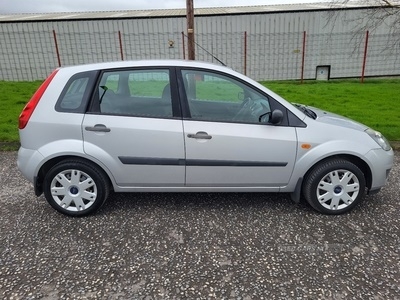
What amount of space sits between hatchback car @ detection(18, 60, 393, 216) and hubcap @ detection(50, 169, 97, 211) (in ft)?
0.03

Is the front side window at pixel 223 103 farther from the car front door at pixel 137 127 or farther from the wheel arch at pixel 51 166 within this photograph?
the wheel arch at pixel 51 166

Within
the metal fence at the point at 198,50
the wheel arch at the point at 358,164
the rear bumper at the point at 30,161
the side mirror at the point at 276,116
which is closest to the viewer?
the side mirror at the point at 276,116

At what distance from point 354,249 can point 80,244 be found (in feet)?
7.98

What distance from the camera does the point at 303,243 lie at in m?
2.72

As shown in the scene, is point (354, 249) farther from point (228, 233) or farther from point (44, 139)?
point (44, 139)

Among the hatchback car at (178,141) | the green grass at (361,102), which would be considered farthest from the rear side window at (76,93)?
the green grass at (361,102)

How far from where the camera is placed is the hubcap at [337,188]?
3.11 metres

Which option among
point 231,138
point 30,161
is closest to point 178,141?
point 231,138

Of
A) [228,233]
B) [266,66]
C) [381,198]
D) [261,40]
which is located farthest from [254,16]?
[228,233]

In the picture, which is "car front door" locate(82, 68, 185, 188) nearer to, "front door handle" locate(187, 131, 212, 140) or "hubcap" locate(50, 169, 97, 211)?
"front door handle" locate(187, 131, 212, 140)

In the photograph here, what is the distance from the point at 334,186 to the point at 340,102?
18.0 ft

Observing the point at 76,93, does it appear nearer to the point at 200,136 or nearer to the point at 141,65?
the point at 141,65

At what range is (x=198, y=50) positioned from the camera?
13.4 metres

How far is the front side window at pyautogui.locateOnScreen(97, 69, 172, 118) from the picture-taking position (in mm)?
3008
